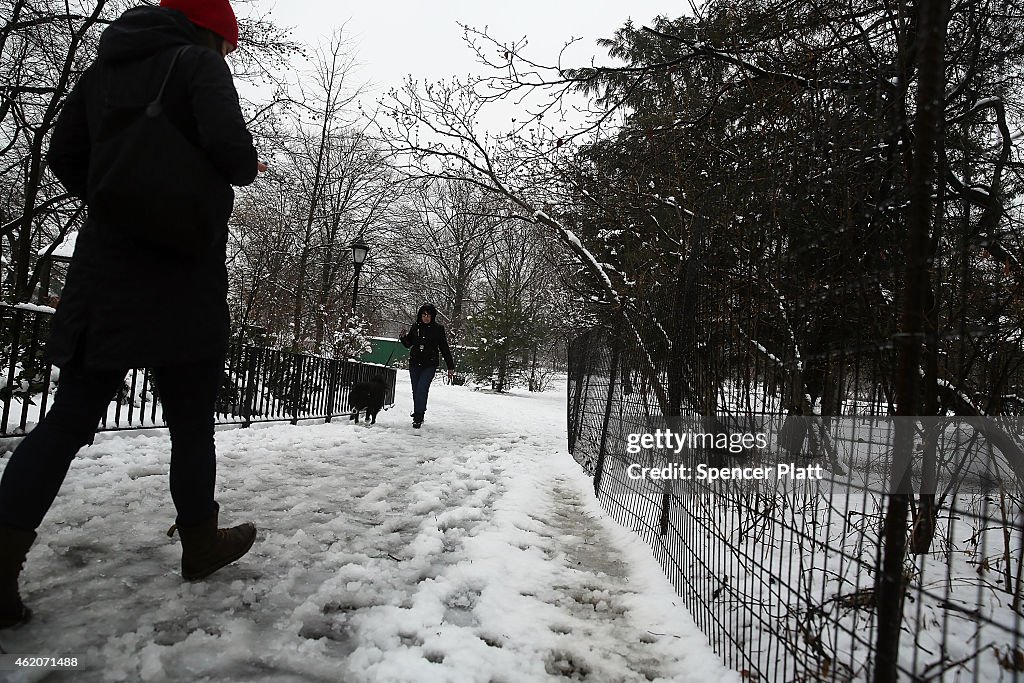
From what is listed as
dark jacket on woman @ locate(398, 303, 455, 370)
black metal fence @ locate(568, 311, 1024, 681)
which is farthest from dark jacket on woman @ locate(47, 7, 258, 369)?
dark jacket on woman @ locate(398, 303, 455, 370)

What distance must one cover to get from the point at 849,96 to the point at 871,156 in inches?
33.8

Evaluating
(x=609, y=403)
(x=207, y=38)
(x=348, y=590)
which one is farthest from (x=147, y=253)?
(x=609, y=403)

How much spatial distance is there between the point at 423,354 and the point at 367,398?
100 cm

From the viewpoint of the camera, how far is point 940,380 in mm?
2850

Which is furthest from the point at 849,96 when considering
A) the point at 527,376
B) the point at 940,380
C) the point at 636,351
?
the point at 527,376

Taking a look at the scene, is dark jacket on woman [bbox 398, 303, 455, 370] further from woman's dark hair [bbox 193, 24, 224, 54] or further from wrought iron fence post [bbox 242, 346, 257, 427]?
woman's dark hair [bbox 193, 24, 224, 54]

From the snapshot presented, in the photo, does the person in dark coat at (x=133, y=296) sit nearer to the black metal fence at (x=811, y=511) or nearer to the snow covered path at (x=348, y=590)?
the snow covered path at (x=348, y=590)

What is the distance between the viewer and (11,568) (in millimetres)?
1601

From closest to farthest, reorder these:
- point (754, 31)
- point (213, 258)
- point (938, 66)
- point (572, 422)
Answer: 1. point (938, 66)
2. point (213, 258)
3. point (754, 31)
4. point (572, 422)

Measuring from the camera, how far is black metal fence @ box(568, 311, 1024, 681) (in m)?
1.53

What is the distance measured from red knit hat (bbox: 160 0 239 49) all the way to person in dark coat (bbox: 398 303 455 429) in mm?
6020

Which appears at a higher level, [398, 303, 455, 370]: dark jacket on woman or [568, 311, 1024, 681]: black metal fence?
[398, 303, 455, 370]: dark jacket on woman

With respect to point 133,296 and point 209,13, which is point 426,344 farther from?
point 133,296

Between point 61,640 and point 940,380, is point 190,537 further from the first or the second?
point 940,380
